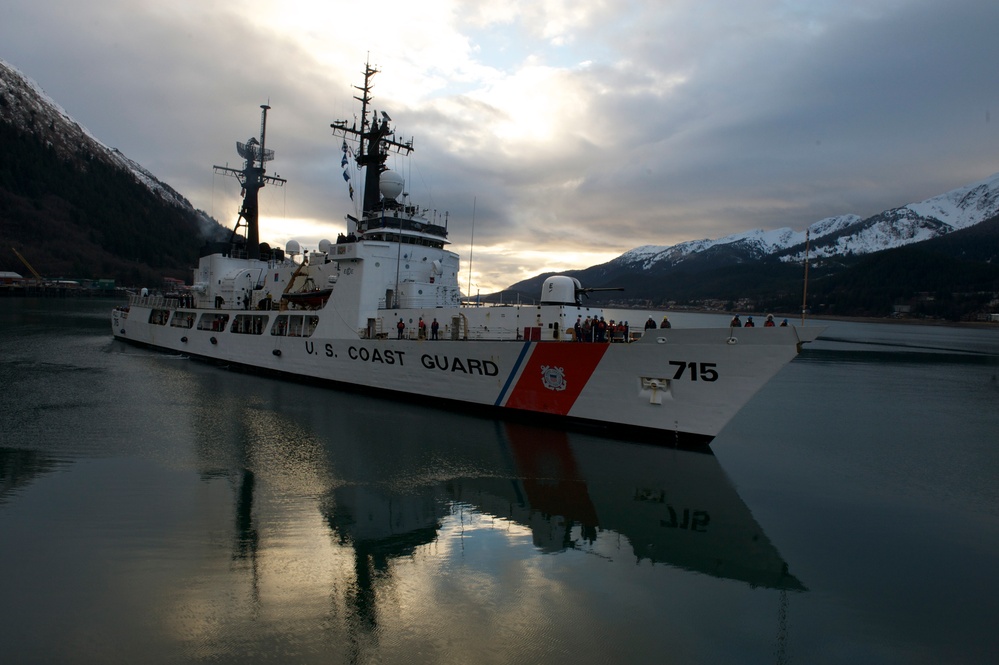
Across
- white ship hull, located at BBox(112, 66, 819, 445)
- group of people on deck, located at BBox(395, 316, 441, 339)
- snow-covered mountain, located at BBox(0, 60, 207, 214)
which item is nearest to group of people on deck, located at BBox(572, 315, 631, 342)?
white ship hull, located at BBox(112, 66, 819, 445)

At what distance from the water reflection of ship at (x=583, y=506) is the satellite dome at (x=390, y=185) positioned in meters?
10.9

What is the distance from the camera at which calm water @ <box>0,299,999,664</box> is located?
5520 mm

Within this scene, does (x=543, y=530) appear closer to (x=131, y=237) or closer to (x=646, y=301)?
(x=131, y=237)

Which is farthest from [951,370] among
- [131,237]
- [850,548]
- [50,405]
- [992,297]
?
[131,237]

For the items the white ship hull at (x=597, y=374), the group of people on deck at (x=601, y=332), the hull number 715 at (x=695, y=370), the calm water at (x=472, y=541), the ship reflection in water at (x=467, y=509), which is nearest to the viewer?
the calm water at (x=472, y=541)

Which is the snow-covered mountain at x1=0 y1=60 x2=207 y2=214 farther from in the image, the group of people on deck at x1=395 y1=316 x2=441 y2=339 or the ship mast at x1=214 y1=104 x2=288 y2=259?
the group of people on deck at x1=395 y1=316 x2=441 y2=339

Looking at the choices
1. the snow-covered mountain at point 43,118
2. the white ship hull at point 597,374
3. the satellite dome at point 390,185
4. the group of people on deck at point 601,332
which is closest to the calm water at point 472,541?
the white ship hull at point 597,374

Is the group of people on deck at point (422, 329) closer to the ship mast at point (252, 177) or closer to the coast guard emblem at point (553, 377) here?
the coast guard emblem at point (553, 377)

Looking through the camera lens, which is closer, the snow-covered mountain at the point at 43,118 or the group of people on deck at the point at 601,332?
the group of people on deck at the point at 601,332

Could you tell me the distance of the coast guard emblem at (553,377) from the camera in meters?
13.4

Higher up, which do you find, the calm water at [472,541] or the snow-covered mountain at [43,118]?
the snow-covered mountain at [43,118]

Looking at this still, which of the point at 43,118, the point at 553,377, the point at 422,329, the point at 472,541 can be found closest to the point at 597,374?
the point at 553,377

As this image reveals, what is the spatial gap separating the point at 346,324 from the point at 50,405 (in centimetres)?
821

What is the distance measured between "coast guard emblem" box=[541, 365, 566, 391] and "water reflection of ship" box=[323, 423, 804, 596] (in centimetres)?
166
